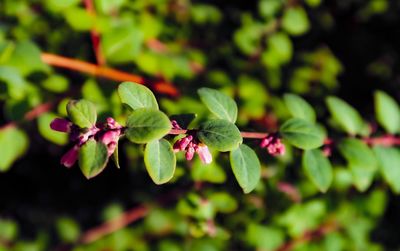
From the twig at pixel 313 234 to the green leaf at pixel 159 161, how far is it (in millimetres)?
1291

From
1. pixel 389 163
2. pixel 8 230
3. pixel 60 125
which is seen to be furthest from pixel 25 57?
pixel 389 163

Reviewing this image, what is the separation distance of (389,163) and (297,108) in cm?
42

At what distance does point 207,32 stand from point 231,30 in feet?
0.53

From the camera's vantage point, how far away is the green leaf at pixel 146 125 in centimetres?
89

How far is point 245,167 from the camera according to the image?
105 cm

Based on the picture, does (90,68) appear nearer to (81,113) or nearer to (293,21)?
(81,113)

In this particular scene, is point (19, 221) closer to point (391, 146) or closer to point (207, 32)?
point (207, 32)

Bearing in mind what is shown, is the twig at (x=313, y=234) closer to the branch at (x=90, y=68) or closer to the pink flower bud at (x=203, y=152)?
the branch at (x=90, y=68)

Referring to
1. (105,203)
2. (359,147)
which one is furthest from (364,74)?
(105,203)

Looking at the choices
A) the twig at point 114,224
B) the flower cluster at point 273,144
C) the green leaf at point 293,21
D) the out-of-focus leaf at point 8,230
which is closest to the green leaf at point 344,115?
the flower cluster at point 273,144

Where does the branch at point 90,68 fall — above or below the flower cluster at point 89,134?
below

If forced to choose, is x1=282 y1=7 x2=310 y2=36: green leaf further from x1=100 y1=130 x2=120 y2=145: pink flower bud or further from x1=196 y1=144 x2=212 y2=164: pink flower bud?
x1=100 y1=130 x2=120 y2=145: pink flower bud

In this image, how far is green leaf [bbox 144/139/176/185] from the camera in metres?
0.93

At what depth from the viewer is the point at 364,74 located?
2867 millimetres
